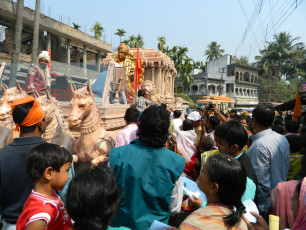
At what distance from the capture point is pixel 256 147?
2990 mm

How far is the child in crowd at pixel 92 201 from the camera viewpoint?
4.78ft

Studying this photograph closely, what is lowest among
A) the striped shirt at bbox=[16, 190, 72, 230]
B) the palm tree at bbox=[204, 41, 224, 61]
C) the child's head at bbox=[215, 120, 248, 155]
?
the striped shirt at bbox=[16, 190, 72, 230]

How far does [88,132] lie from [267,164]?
2.41 metres

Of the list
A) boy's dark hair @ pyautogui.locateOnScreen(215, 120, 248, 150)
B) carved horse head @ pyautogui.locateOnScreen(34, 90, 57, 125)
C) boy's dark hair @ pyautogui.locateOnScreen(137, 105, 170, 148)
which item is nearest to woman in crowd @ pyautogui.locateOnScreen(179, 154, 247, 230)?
boy's dark hair @ pyautogui.locateOnScreen(137, 105, 170, 148)

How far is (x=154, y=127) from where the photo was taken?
2342 mm

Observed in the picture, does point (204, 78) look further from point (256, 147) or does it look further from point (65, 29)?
point (256, 147)

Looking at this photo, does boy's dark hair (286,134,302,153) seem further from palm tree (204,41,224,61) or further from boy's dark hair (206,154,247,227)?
palm tree (204,41,224,61)

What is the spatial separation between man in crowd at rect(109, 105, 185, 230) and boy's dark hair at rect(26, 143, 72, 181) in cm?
48

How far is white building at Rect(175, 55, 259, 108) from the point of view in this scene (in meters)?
50.7

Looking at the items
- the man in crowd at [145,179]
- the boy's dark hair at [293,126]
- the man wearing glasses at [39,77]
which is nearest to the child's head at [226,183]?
the man in crowd at [145,179]

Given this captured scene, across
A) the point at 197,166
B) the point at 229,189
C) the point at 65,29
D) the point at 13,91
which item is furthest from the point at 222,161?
the point at 65,29

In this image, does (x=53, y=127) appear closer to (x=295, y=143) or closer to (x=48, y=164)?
(x=48, y=164)

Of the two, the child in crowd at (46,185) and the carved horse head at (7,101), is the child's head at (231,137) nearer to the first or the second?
the child in crowd at (46,185)

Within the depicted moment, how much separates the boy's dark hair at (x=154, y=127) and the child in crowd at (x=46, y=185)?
713 millimetres
